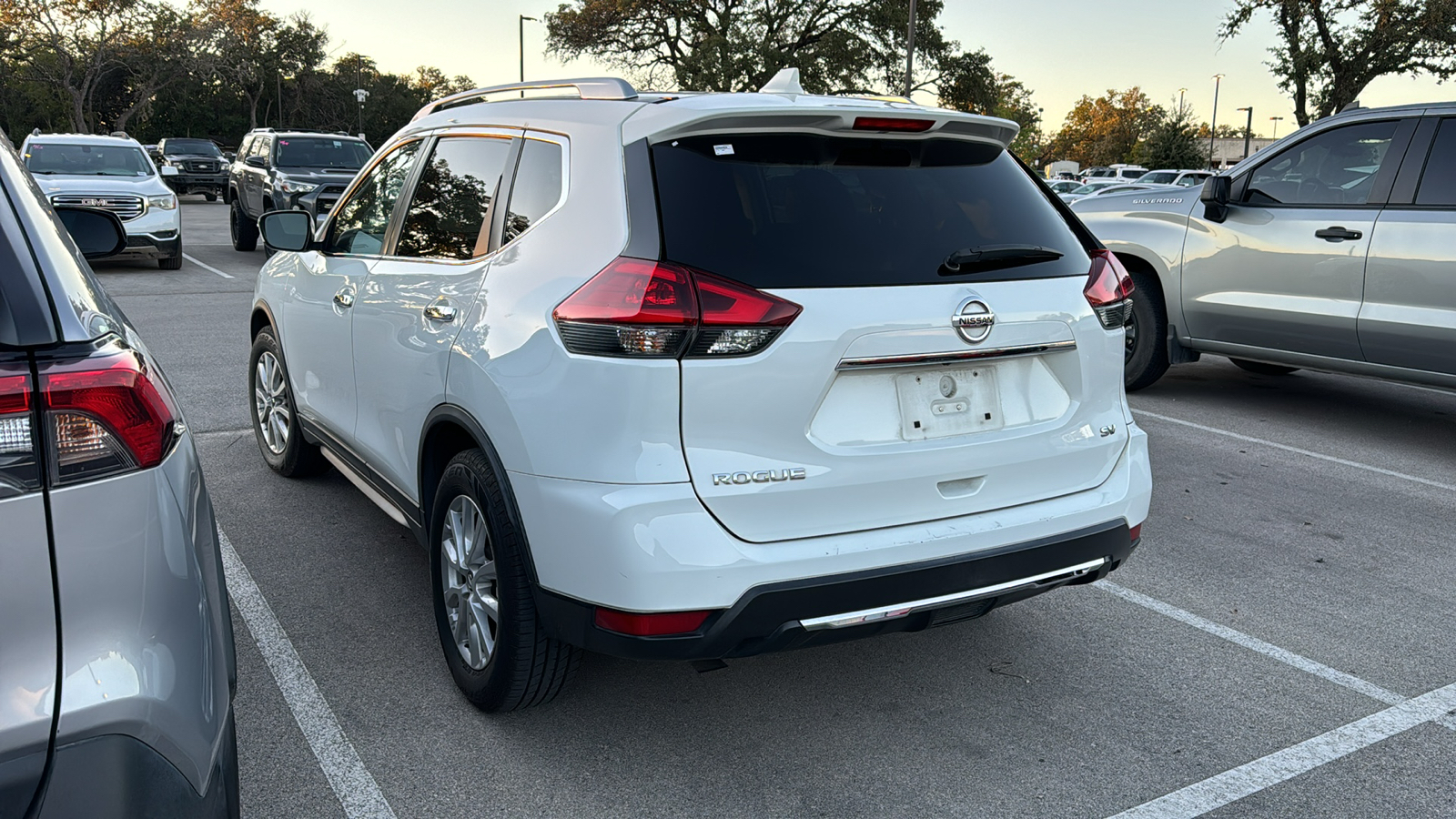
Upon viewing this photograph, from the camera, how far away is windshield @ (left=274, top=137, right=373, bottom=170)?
17234 mm

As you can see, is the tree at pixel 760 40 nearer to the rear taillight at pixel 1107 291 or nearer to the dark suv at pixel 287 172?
the dark suv at pixel 287 172

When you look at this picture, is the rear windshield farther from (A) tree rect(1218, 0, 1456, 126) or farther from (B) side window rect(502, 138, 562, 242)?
(A) tree rect(1218, 0, 1456, 126)

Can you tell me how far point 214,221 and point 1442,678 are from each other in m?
26.6

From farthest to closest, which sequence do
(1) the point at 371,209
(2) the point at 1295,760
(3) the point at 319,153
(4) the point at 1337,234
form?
(3) the point at 319,153 → (4) the point at 1337,234 → (1) the point at 371,209 → (2) the point at 1295,760

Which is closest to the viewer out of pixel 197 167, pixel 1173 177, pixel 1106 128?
pixel 197 167

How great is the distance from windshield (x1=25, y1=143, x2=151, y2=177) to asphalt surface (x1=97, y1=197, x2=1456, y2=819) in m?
12.2

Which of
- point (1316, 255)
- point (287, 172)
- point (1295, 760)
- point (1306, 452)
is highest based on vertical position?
point (287, 172)

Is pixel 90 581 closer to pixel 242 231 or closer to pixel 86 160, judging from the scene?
pixel 86 160

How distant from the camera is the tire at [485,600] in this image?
2863 millimetres

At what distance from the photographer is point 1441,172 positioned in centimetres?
615

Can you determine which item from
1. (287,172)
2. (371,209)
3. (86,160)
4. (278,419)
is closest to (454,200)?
(371,209)

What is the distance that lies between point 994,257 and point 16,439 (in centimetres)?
220

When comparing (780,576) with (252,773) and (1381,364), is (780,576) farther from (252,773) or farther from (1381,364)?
(1381,364)

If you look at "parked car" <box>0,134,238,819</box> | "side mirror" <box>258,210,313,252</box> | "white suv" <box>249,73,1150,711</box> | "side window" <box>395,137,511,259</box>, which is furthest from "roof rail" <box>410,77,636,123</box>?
"parked car" <box>0,134,238,819</box>
